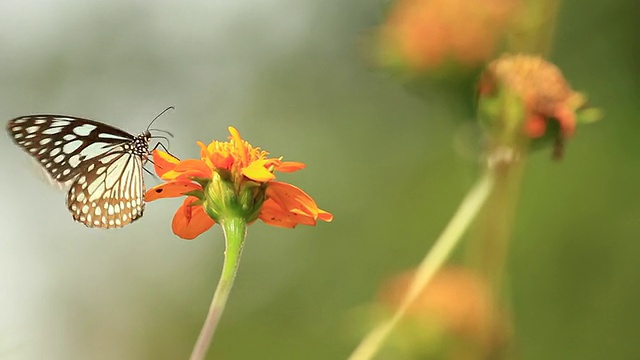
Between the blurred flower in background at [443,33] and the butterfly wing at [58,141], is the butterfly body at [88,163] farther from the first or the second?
the blurred flower in background at [443,33]

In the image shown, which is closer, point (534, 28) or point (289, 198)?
point (289, 198)

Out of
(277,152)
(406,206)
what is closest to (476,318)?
(406,206)

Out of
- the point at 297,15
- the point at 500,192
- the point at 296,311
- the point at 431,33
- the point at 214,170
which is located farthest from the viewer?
the point at 297,15

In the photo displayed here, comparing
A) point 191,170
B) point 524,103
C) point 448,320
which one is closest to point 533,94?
point 524,103

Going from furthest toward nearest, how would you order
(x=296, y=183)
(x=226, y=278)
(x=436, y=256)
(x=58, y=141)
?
(x=296, y=183)
(x=436, y=256)
(x=58, y=141)
(x=226, y=278)

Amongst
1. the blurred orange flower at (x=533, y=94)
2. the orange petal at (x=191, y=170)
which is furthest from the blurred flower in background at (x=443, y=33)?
the orange petal at (x=191, y=170)

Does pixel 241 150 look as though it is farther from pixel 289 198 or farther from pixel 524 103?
pixel 524 103

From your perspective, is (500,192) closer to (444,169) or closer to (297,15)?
(444,169)
